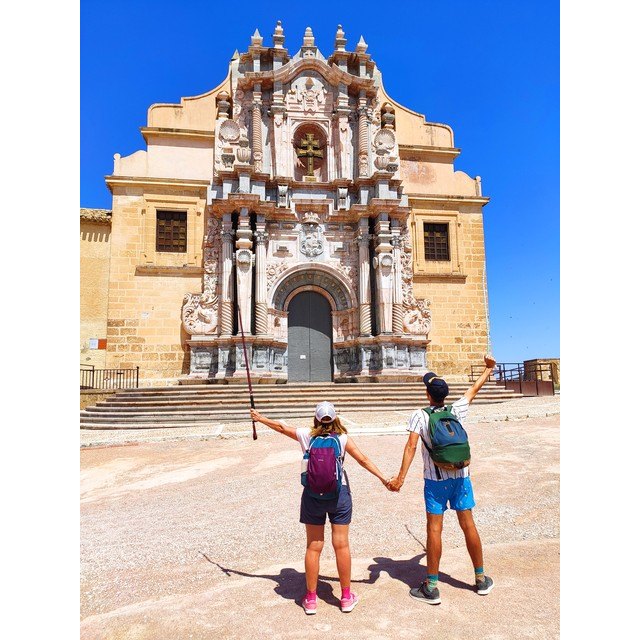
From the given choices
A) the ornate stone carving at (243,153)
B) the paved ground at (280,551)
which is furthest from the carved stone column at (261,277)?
the paved ground at (280,551)

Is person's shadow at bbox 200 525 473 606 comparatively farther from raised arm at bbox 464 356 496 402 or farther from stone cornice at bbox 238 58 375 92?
stone cornice at bbox 238 58 375 92

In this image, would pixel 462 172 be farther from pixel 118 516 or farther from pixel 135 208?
pixel 118 516

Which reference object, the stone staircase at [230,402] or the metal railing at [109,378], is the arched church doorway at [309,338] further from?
the metal railing at [109,378]

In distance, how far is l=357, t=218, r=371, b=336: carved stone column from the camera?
1611cm

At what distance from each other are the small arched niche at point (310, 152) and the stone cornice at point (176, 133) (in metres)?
3.23

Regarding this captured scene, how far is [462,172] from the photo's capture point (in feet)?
61.9

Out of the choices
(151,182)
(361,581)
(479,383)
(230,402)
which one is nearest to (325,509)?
(361,581)

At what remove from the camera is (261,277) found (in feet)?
52.1

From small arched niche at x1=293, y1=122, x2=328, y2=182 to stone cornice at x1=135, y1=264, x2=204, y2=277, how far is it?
521cm

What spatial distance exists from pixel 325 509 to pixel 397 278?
45.8 feet

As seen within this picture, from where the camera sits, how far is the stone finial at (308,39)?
703 inches

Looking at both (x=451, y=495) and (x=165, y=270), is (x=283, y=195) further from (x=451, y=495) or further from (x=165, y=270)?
(x=451, y=495)

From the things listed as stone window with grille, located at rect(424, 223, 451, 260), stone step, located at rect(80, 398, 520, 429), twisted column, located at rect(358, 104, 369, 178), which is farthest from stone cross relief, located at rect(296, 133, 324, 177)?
stone step, located at rect(80, 398, 520, 429)

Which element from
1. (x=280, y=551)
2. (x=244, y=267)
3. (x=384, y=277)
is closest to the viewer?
(x=280, y=551)
